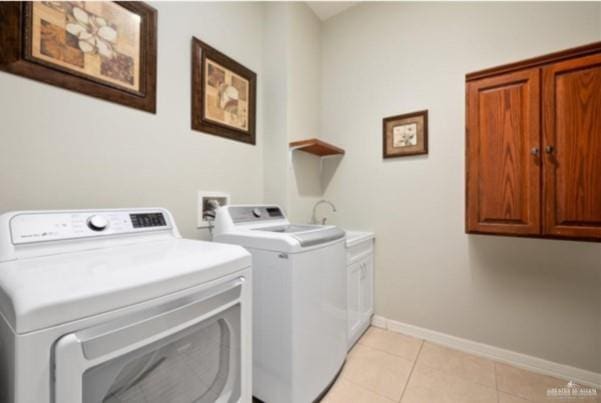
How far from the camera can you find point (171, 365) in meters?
0.70

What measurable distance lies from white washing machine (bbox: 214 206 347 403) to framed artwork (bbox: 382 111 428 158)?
39.5 inches

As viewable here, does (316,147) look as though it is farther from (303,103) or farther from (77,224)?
(77,224)

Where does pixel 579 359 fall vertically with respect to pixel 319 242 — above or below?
below

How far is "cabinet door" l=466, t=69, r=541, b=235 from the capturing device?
4.16ft

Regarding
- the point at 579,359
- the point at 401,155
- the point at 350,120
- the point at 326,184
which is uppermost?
the point at 350,120

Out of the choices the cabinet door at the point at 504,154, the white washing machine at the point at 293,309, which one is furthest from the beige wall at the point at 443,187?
the white washing machine at the point at 293,309

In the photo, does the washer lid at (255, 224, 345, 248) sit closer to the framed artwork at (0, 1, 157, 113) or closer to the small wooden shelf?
the small wooden shelf

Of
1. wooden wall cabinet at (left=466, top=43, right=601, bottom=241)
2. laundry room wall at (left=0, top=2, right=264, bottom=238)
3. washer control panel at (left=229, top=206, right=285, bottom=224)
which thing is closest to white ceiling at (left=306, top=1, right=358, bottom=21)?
laundry room wall at (left=0, top=2, right=264, bottom=238)

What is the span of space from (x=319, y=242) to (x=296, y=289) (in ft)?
0.83

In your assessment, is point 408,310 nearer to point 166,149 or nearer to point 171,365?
point 171,365

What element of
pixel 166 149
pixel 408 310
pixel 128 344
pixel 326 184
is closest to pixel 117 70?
pixel 166 149

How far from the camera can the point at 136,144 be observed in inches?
49.5

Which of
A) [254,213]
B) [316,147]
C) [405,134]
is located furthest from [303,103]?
[254,213]

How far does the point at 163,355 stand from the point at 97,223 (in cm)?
59
